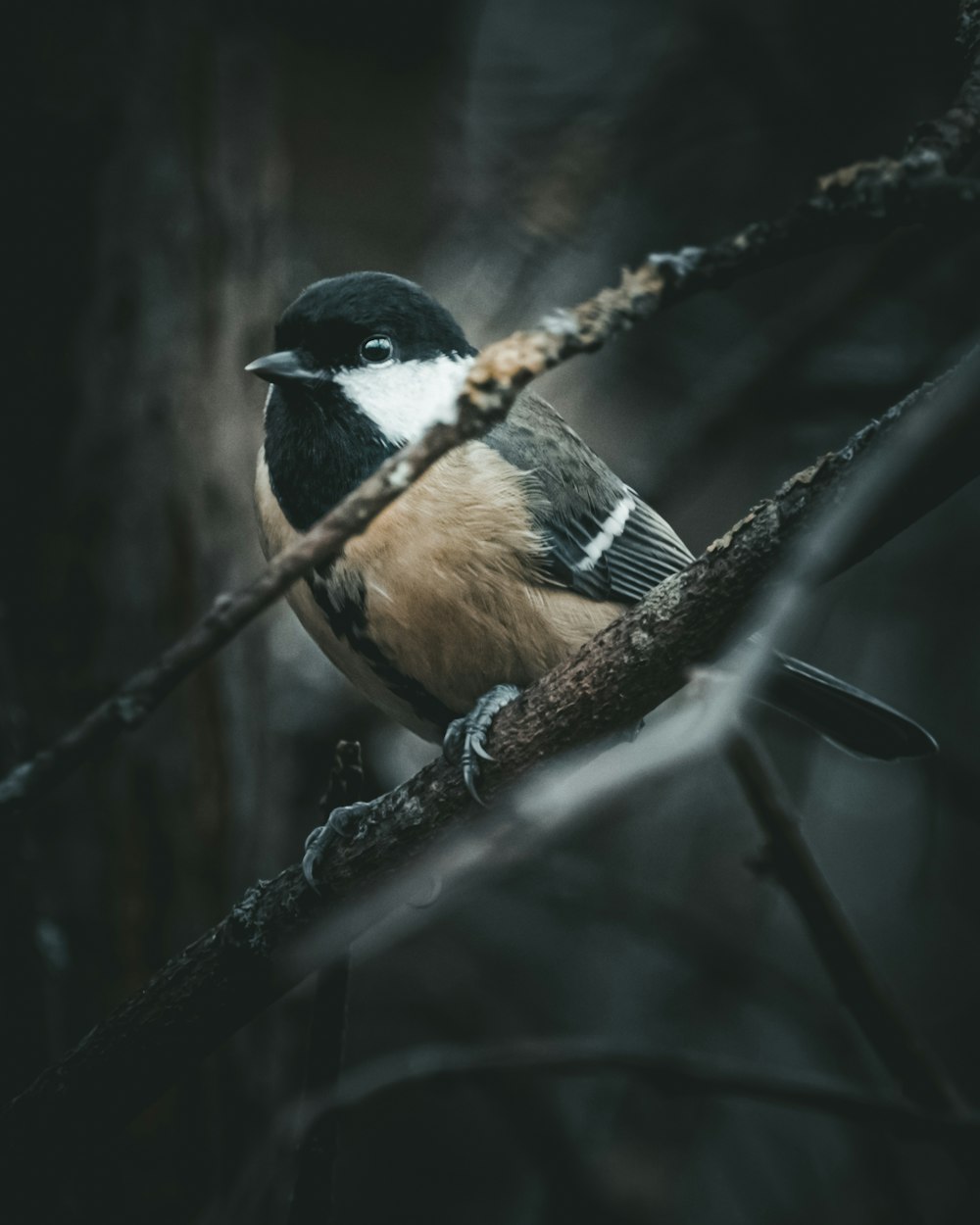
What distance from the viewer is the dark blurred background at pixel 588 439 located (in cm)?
216

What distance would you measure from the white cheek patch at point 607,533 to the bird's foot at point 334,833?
633 mm

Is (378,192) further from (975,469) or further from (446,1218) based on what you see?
(446,1218)

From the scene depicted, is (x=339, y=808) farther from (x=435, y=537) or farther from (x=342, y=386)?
(x=342, y=386)

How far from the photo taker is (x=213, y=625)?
34.0 inches

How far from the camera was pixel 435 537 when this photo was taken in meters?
1.78

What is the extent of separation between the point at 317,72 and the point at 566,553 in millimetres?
2220

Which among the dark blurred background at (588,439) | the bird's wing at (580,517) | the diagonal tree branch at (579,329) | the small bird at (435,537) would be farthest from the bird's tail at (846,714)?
the diagonal tree branch at (579,329)

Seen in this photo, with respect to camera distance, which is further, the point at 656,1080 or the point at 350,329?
the point at 350,329

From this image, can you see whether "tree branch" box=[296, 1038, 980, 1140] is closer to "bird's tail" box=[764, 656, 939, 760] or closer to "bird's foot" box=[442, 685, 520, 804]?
"bird's foot" box=[442, 685, 520, 804]

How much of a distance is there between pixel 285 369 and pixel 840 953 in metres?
1.33

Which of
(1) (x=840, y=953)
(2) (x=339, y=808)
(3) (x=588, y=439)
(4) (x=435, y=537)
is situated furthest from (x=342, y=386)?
(3) (x=588, y=439)

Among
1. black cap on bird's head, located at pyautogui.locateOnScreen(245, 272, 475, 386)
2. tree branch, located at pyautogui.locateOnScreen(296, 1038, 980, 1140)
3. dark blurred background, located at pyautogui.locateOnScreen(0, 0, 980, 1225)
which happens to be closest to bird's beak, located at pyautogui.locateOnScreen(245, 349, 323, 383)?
black cap on bird's head, located at pyautogui.locateOnScreen(245, 272, 475, 386)

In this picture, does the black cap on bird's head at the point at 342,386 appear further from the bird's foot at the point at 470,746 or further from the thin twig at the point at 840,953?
the thin twig at the point at 840,953

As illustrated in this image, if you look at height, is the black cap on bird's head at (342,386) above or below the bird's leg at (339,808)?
above
